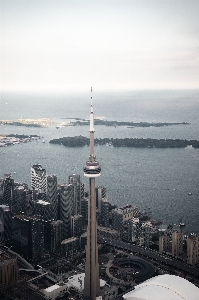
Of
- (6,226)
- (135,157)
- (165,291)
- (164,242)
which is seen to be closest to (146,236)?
(164,242)

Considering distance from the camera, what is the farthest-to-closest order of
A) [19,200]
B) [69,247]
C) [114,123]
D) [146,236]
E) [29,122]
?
[114,123] < [29,122] < [19,200] < [146,236] < [69,247]

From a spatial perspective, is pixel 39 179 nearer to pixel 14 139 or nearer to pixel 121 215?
pixel 121 215

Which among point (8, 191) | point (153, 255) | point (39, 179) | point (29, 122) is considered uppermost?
point (29, 122)

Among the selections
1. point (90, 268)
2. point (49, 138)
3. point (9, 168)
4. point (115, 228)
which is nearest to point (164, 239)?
point (115, 228)

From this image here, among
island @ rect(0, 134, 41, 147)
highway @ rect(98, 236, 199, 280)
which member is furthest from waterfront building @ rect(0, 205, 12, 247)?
island @ rect(0, 134, 41, 147)

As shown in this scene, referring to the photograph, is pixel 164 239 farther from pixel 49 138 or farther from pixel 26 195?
pixel 49 138

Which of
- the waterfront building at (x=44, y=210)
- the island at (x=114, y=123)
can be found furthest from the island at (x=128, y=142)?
the waterfront building at (x=44, y=210)
